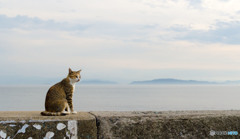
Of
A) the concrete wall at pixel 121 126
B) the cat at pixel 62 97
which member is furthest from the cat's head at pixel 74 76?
the concrete wall at pixel 121 126

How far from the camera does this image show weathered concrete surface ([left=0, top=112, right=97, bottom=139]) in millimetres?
3666

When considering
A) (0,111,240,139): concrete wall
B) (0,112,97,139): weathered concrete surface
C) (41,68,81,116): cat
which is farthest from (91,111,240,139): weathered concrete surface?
(41,68,81,116): cat

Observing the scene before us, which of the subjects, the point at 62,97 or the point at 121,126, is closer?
the point at 121,126

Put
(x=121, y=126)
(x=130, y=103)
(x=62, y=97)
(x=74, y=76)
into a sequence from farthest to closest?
1. (x=130, y=103)
2. (x=74, y=76)
3. (x=62, y=97)
4. (x=121, y=126)

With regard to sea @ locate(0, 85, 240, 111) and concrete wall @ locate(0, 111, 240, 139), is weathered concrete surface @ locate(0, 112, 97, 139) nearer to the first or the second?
concrete wall @ locate(0, 111, 240, 139)

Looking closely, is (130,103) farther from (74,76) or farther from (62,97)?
(62,97)

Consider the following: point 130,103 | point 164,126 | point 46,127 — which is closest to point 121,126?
point 164,126

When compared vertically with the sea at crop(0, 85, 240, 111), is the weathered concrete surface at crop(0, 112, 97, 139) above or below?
above

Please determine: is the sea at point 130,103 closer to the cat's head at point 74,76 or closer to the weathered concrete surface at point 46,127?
the cat's head at point 74,76

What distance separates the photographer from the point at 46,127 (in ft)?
12.1

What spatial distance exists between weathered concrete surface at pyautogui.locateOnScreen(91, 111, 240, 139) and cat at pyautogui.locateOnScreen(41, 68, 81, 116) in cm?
65

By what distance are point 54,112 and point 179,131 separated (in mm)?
1789

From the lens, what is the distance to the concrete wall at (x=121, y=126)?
3.69 m

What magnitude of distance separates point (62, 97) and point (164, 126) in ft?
5.33
